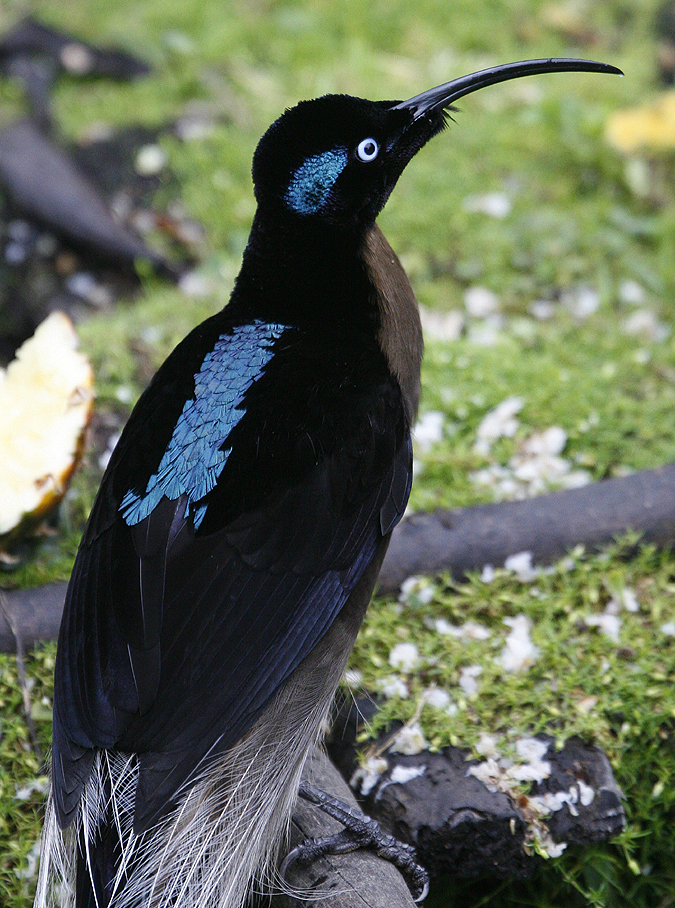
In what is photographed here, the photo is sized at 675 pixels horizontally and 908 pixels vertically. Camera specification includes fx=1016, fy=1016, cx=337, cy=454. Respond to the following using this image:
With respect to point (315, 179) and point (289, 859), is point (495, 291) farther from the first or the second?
point (289, 859)

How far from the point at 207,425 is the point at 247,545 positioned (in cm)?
33

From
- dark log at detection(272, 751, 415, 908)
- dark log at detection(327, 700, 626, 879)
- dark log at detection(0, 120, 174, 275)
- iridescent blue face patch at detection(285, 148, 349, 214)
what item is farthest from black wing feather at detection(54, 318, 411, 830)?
dark log at detection(0, 120, 174, 275)

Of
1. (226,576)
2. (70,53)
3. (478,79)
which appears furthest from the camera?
(70,53)

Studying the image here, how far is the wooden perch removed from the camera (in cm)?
312

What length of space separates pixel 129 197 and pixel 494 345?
2004 mm

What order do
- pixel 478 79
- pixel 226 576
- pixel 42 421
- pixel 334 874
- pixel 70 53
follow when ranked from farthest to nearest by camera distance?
pixel 70 53 < pixel 42 421 < pixel 478 79 < pixel 334 874 < pixel 226 576

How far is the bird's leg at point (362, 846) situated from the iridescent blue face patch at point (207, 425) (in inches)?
33.0

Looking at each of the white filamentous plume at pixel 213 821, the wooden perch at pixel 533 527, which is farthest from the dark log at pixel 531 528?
the white filamentous plume at pixel 213 821

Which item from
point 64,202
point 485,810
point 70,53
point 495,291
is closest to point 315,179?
point 485,810

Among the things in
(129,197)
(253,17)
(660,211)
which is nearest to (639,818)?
(660,211)

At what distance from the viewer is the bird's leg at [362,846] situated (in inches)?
96.4

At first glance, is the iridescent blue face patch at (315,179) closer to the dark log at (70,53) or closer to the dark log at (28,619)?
the dark log at (28,619)

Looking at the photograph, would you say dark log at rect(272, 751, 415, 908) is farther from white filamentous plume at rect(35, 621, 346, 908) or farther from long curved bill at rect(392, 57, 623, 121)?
long curved bill at rect(392, 57, 623, 121)

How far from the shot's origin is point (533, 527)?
315cm
